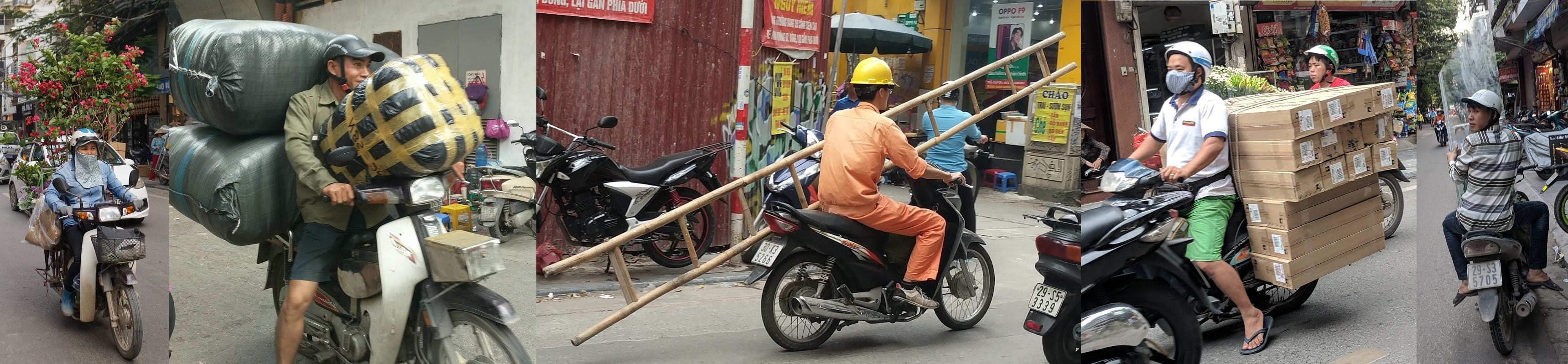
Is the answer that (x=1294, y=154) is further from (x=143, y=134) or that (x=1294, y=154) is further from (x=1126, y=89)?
(x=143, y=134)

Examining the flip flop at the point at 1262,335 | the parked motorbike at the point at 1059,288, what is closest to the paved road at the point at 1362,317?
the flip flop at the point at 1262,335

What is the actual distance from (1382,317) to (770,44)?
1.43 m

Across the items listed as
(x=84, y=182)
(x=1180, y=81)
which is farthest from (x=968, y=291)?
(x=84, y=182)

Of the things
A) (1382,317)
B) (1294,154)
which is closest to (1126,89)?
(1294,154)

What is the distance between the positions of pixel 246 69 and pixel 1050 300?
66.1 inches

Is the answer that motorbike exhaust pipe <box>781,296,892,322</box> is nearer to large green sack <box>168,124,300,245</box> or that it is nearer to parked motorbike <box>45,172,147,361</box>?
large green sack <box>168,124,300,245</box>

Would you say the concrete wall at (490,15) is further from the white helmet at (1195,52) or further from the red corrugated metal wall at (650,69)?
the white helmet at (1195,52)

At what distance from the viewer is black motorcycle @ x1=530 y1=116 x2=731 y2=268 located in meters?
2.43

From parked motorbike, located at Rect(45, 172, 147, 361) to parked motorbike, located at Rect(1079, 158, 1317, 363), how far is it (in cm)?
254

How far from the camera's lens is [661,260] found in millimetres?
2826

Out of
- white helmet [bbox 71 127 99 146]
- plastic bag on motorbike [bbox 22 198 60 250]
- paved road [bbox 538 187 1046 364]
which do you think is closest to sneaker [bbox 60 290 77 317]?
plastic bag on motorbike [bbox 22 198 60 250]

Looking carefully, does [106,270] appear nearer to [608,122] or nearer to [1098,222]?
[608,122]

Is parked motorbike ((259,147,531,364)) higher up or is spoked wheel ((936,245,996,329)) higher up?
parked motorbike ((259,147,531,364))

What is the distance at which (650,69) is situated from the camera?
7.34 feet
